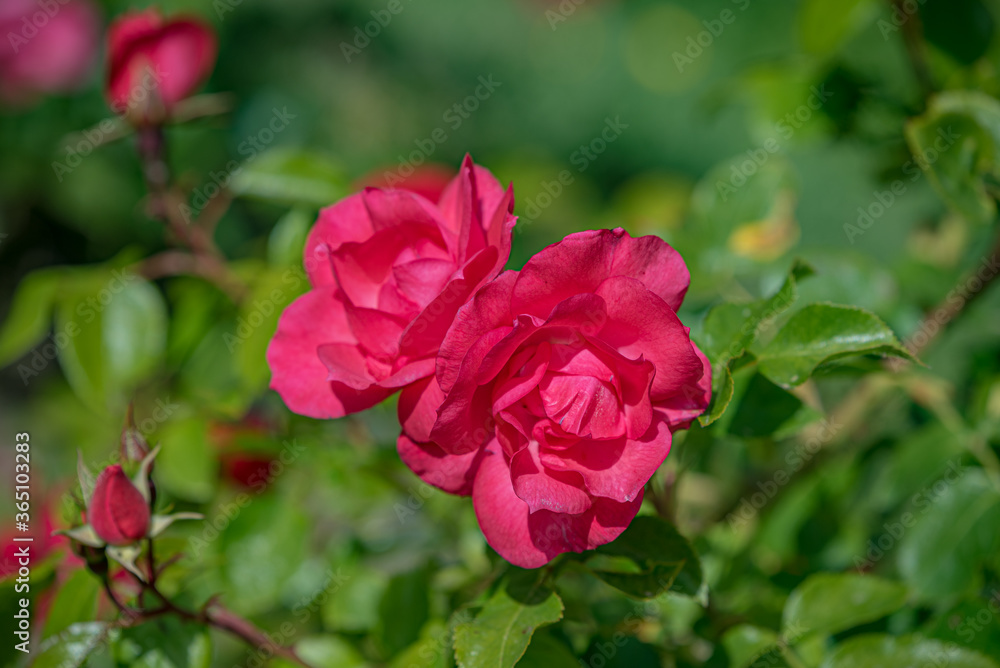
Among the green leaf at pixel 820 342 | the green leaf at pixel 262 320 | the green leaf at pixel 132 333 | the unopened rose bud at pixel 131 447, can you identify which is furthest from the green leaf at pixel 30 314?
the green leaf at pixel 820 342

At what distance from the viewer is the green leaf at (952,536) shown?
33.2 inches

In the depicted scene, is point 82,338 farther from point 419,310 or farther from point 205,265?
point 419,310

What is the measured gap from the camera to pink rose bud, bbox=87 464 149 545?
648mm

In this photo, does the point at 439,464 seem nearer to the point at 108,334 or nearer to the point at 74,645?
the point at 74,645

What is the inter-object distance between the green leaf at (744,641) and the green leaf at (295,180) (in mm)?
703

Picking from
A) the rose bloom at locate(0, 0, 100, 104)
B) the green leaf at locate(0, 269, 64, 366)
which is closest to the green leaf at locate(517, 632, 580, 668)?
the green leaf at locate(0, 269, 64, 366)

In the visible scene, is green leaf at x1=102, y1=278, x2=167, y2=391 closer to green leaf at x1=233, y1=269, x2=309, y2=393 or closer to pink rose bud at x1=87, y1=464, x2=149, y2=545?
green leaf at x1=233, y1=269, x2=309, y2=393

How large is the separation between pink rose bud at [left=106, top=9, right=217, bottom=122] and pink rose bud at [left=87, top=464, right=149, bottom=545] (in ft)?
2.02

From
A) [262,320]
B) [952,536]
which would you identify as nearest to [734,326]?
[952,536]

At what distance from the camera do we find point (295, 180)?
104cm

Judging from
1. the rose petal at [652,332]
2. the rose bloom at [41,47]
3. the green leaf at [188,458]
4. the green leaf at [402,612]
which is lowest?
the rose bloom at [41,47]

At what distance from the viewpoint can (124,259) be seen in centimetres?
113

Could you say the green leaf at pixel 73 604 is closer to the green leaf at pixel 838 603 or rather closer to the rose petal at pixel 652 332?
the rose petal at pixel 652 332

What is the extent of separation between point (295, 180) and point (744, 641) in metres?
0.78
